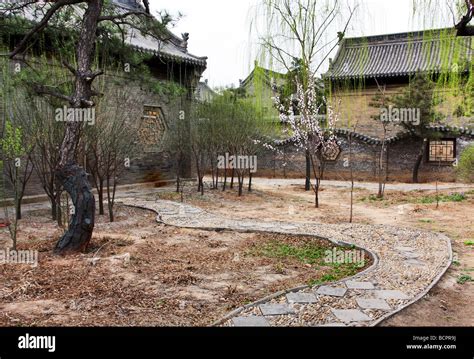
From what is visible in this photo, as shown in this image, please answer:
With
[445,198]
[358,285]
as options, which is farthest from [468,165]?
[358,285]

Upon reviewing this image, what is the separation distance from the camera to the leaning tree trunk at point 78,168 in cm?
570

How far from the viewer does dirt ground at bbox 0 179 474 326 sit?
3.76 metres

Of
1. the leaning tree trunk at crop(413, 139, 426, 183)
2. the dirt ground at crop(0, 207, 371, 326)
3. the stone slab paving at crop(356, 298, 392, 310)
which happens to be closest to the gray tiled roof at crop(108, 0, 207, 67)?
the dirt ground at crop(0, 207, 371, 326)

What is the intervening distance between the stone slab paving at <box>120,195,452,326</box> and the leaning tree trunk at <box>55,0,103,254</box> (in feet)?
7.98

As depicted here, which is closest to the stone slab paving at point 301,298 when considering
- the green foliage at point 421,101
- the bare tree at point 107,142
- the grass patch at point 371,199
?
the bare tree at point 107,142

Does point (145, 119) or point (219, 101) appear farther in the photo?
point (145, 119)

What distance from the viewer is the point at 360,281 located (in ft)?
15.4

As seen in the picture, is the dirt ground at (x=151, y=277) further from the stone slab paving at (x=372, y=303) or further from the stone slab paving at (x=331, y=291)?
the stone slab paving at (x=372, y=303)

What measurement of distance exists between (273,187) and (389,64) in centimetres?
946

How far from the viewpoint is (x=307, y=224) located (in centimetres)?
831

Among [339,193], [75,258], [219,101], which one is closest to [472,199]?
[339,193]

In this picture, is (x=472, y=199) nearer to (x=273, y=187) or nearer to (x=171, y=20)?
(x=273, y=187)

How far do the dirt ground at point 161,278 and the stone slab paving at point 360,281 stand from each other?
0.56 ft

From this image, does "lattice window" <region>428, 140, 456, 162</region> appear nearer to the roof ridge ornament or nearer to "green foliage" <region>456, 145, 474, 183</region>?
"green foliage" <region>456, 145, 474, 183</region>
